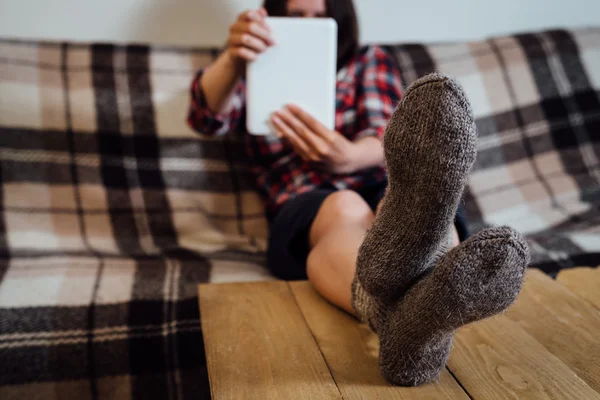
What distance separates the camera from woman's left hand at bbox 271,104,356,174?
3.23 feet

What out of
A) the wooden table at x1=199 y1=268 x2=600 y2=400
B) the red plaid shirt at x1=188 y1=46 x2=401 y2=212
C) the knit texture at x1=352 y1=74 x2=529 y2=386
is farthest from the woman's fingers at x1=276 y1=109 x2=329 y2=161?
the knit texture at x1=352 y1=74 x2=529 y2=386

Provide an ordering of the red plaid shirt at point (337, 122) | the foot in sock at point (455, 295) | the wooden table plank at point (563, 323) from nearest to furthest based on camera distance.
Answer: the foot in sock at point (455, 295) → the wooden table plank at point (563, 323) → the red plaid shirt at point (337, 122)

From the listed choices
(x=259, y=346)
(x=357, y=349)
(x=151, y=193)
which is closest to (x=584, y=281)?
(x=357, y=349)

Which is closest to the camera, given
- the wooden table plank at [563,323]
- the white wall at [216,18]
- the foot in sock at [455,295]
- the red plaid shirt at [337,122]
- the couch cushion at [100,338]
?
the foot in sock at [455,295]

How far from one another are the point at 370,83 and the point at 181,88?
1.33ft

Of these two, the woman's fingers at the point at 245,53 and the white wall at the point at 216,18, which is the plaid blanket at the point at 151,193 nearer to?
the white wall at the point at 216,18

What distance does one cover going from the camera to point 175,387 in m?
0.88

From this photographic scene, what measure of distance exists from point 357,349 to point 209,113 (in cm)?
60

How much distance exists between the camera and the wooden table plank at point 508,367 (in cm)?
62

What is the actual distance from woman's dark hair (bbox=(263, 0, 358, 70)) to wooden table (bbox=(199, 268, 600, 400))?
1.71ft

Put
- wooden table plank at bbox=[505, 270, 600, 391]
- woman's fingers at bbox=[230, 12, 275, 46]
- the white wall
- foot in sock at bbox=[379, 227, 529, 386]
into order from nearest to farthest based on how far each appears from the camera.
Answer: foot in sock at bbox=[379, 227, 529, 386]
wooden table plank at bbox=[505, 270, 600, 391]
woman's fingers at bbox=[230, 12, 275, 46]
the white wall

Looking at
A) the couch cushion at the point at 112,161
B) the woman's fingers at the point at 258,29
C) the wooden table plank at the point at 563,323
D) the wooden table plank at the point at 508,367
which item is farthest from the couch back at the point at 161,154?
the wooden table plank at the point at 508,367

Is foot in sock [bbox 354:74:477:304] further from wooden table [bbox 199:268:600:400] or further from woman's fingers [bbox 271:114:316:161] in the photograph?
woman's fingers [bbox 271:114:316:161]

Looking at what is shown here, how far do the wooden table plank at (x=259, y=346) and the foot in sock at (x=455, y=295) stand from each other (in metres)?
0.09
